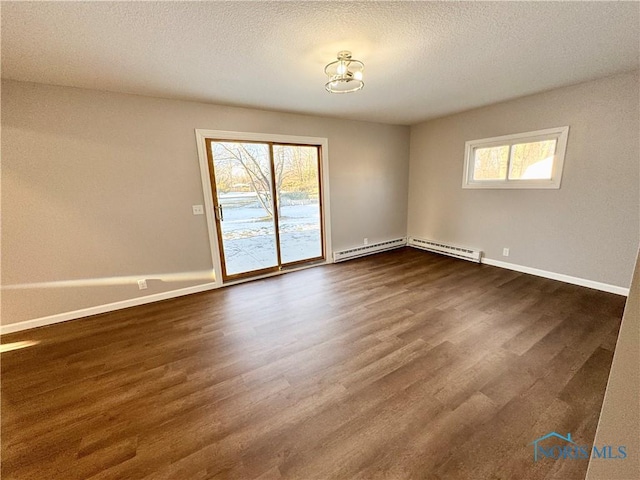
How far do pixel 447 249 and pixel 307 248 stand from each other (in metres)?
2.58

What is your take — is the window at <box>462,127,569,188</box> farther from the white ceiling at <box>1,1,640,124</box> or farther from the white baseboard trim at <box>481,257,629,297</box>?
the white baseboard trim at <box>481,257,629,297</box>

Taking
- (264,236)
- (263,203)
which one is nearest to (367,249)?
(264,236)

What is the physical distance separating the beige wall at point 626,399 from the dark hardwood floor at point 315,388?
2.39 feet

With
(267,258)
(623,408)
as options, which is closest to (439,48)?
(623,408)

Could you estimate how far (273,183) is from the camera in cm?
382

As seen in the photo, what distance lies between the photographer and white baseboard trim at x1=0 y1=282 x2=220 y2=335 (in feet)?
8.52

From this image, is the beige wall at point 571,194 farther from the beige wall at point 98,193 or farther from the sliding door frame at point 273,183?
the beige wall at point 98,193

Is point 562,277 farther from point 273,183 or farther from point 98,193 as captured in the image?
point 98,193

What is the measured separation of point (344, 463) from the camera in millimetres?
1283

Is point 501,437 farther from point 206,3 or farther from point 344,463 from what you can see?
point 206,3

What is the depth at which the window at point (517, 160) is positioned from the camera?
3211 mm

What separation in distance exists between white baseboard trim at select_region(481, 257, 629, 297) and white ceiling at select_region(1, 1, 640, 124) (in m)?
2.34

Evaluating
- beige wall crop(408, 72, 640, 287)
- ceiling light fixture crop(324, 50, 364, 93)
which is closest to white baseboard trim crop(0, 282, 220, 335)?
ceiling light fixture crop(324, 50, 364, 93)

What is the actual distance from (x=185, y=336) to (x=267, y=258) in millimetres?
1836
